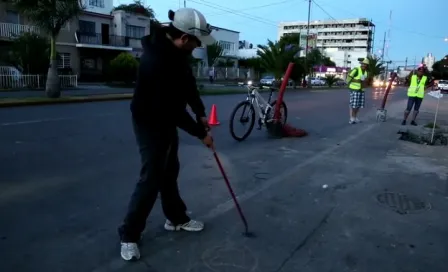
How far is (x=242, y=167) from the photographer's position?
5859 millimetres

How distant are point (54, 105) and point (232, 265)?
12.9 metres

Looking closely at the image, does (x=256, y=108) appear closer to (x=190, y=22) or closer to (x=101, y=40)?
(x=190, y=22)

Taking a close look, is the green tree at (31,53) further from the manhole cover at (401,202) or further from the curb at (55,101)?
the manhole cover at (401,202)

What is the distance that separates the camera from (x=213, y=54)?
51969 mm

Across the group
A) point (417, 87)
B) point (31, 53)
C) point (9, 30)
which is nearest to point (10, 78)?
point (31, 53)

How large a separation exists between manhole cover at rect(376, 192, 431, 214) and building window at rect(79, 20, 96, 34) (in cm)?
3501

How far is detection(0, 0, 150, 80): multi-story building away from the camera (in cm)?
3092

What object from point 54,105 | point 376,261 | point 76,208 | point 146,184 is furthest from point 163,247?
point 54,105

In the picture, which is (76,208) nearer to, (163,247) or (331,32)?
(163,247)

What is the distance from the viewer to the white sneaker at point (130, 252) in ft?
9.72

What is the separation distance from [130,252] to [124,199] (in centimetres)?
136

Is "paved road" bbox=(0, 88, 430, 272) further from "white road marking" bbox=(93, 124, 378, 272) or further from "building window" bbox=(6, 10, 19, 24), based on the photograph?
"building window" bbox=(6, 10, 19, 24)

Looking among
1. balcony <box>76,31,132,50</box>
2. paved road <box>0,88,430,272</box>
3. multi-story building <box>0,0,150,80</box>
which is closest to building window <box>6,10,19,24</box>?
multi-story building <box>0,0,150,80</box>

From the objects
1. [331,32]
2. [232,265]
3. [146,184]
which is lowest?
[232,265]
